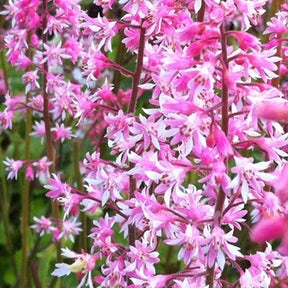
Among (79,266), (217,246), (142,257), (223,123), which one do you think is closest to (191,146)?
(223,123)

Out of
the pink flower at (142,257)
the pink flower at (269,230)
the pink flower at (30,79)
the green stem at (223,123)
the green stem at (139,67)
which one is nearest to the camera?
the pink flower at (269,230)

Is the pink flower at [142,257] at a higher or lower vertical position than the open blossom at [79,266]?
higher

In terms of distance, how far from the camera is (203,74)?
1.03 metres

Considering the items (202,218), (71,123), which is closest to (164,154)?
(202,218)

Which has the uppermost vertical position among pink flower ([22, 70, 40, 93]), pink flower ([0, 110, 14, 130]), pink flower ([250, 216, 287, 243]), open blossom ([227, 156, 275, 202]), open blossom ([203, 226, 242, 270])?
pink flower ([250, 216, 287, 243])

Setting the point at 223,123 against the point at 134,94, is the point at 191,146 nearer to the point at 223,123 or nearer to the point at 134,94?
the point at 223,123

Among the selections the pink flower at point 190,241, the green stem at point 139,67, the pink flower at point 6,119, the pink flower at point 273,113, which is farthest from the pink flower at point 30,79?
the pink flower at point 273,113

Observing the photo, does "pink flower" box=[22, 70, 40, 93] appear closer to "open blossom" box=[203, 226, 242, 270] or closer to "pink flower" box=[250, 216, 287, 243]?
"open blossom" box=[203, 226, 242, 270]

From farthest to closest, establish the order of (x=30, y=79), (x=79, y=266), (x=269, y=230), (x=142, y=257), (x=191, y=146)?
(x=30, y=79) → (x=79, y=266) → (x=142, y=257) → (x=191, y=146) → (x=269, y=230)

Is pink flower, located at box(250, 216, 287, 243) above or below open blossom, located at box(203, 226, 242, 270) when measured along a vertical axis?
above

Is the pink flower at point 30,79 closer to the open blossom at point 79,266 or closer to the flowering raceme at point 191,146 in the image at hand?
the flowering raceme at point 191,146

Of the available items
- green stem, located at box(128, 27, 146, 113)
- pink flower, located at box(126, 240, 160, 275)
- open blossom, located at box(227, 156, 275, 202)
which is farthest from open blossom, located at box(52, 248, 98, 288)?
open blossom, located at box(227, 156, 275, 202)

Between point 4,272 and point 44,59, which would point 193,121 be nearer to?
point 44,59

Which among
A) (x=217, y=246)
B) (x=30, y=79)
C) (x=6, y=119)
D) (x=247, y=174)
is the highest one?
(x=247, y=174)
